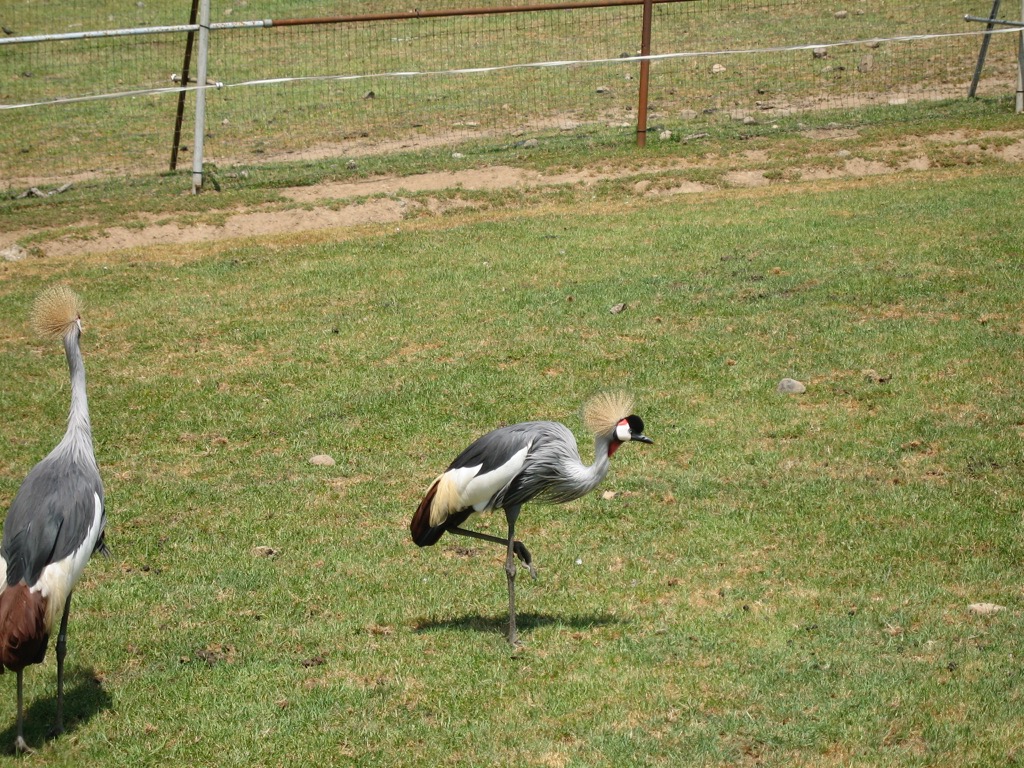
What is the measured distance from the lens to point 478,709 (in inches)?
243

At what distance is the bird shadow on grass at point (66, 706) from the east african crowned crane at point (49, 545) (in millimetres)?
96

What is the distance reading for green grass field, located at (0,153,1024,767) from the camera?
607cm

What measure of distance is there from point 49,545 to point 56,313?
5.13ft

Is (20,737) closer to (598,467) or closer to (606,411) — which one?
(598,467)

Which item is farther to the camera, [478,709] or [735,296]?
[735,296]

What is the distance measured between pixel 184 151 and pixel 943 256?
1379 cm

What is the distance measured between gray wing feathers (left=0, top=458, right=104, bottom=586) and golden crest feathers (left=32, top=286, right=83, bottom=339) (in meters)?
0.84

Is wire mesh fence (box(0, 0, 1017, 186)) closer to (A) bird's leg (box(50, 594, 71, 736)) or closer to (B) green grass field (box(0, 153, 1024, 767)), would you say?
(B) green grass field (box(0, 153, 1024, 767))

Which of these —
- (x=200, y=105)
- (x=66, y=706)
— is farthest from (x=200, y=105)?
(x=66, y=706)

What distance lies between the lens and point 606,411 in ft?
22.0

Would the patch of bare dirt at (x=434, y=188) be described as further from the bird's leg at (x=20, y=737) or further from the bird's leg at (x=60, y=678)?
the bird's leg at (x=20, y=737)

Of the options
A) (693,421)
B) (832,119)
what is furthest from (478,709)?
(832,119)

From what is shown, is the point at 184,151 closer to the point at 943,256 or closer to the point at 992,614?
the point at 943,256

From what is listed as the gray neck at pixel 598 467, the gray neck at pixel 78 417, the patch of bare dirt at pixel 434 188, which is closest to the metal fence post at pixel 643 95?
the patch of bare dirt at pixel 434 188
